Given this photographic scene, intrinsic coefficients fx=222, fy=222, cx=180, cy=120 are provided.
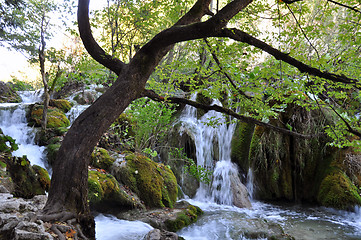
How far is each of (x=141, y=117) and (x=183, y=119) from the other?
4283 mm

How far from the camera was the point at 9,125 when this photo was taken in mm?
8430

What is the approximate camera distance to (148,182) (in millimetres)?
6020

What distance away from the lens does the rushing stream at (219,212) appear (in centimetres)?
502

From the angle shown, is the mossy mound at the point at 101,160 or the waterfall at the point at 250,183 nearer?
the mossy mound at the point at 101,160

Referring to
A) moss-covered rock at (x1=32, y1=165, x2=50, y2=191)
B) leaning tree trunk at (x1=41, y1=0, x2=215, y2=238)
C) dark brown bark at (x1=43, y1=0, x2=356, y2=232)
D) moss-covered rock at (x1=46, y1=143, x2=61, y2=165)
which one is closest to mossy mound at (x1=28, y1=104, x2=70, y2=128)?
moss-covered rock at (x1=46, y1=143, x2=61, y2=165)

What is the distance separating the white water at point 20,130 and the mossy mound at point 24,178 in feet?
5.93

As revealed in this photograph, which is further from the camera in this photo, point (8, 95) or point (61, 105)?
point (8, 95)

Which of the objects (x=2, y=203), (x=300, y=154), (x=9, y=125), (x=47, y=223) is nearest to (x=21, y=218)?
(x=47, y=223)

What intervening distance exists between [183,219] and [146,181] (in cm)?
139

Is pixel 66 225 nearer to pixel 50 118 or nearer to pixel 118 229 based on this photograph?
pixel 118 229

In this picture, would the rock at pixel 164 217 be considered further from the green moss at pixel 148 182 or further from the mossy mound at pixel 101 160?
the mossy mound at pixel 101 160

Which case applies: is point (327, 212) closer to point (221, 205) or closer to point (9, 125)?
point (221, 205)

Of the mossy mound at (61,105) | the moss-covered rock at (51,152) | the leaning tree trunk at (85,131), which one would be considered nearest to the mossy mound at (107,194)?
the moss-covered rock at (51,152)

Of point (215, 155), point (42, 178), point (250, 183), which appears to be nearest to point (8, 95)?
point (42, 178)
